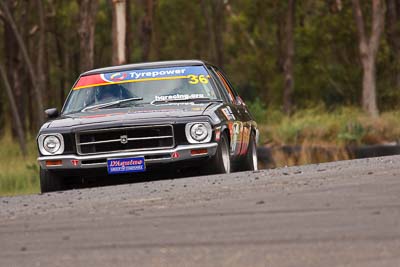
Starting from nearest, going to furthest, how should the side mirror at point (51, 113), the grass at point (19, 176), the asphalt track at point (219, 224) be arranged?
the asphalt track at point (219, 224)
the side mirror at point (51, 113)
the grass at point (19, 176)

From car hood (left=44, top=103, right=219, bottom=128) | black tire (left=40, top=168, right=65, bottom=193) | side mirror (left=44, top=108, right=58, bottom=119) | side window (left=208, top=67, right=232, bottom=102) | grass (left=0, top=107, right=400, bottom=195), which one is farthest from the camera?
grass (left=0, top=107, right=400, bottom=195)

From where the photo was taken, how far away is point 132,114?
482 inches

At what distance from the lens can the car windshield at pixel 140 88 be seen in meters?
13.0

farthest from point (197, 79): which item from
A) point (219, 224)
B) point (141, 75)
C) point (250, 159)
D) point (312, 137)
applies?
A: point (312, 137)

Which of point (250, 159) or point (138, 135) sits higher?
point (138, 135)

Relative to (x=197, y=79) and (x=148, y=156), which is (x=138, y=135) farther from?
(x=197, y=79)

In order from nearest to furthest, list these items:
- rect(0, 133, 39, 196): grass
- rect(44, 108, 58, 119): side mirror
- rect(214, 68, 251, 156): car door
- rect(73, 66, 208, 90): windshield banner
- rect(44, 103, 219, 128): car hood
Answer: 1. rect(44, 103, 219, 128): car hood
2. rect(44, 108, 58, 119): side mirror
3. rect(214, 68, 251, 156): car door
4. rect(73, 66, 208, 90): windshield banner
5. rect(0, 133, 39, 196): grass

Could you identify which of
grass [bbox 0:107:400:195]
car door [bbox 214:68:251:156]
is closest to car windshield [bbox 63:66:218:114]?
car door [bbox 214:68:251:156]

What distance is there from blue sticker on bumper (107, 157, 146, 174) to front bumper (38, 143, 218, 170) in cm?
4

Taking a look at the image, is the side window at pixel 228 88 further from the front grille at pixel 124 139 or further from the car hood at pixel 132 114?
the front grille at pixel 124 139

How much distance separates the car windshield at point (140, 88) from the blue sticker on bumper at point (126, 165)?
41.8 inches

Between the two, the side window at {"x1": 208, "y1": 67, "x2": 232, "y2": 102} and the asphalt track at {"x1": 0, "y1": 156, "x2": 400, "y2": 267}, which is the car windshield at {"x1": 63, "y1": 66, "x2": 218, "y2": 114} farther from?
the asphalt track at {"x1": 0, "y1": 156, "x2": 400, "y2": 267}

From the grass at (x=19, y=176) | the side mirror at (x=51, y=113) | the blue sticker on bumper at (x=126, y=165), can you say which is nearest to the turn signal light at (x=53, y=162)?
the blue sticker on bumper at (x=126, y=165)

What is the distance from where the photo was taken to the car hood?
1211cm
